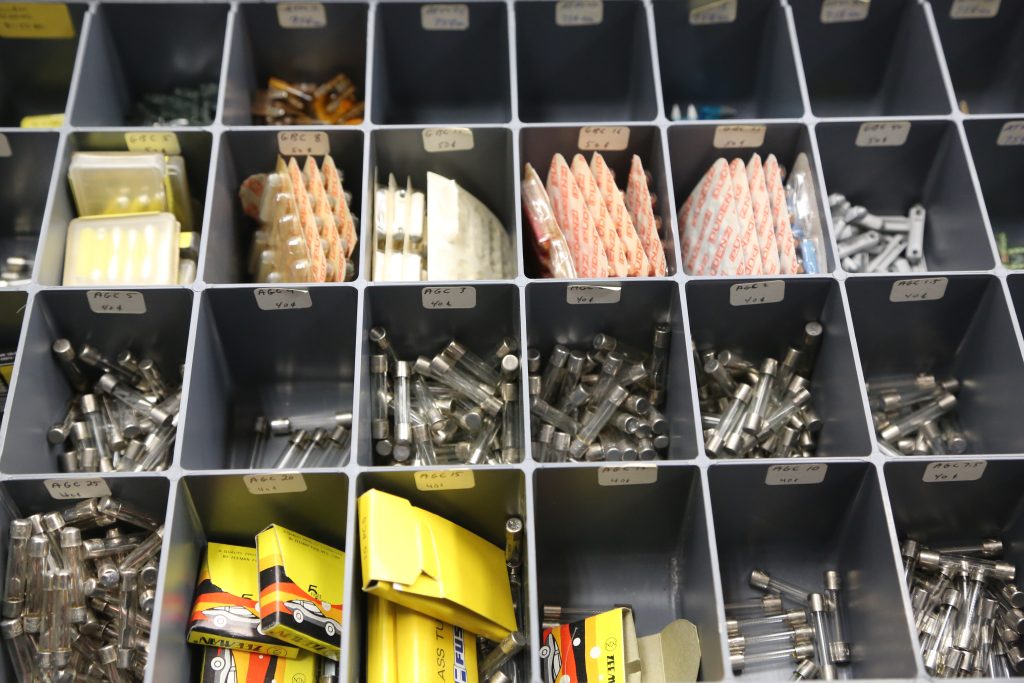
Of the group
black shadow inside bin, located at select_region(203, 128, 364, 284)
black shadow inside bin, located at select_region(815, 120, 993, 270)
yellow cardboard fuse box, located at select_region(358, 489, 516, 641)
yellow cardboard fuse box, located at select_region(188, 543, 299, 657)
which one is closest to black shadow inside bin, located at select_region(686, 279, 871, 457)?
black shadow inside bin, located at select_region(815, 120, 993, 270)

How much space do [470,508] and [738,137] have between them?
46.2 inches

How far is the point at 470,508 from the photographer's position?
206 cm

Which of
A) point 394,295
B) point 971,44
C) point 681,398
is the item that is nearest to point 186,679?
point 394,295

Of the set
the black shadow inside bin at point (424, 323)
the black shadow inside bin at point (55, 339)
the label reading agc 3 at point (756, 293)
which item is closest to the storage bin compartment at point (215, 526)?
the black shadow inside bin at point (424, 323)

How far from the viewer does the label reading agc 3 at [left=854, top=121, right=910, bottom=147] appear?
2.40 m

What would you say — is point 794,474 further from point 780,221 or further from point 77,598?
point 77,598

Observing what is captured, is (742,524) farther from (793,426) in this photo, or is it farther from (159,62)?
(159,62)

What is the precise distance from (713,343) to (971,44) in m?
1.25

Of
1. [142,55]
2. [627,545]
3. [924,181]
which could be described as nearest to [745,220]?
[924,181]

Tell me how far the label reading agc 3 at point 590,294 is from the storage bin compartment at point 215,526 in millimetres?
672

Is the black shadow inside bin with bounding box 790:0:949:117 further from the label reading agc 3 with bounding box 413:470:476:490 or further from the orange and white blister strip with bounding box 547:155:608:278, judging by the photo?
the label reading agc 3 with bounding box 413:470:476:490

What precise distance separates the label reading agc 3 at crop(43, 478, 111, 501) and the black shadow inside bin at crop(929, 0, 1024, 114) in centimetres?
249

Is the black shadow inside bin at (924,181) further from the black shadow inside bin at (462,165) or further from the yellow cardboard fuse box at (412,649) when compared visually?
the yellow cardboard fuse box at (412,649)

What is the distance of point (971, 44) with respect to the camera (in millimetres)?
2713
